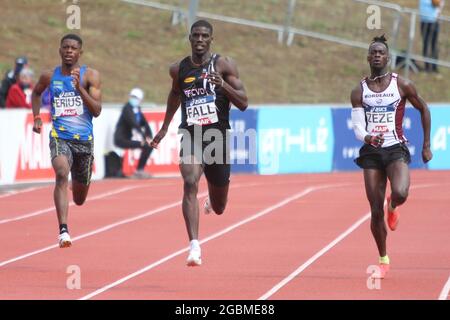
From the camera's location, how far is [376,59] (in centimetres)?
1102

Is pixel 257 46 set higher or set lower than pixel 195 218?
higher

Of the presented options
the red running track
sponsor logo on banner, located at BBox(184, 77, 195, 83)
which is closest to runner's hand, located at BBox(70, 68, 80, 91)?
sponsor logo on banner, located at BBox(184, 77, 195, 83)

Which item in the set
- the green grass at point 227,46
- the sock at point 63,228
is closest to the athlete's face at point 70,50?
the sock at point 63,228

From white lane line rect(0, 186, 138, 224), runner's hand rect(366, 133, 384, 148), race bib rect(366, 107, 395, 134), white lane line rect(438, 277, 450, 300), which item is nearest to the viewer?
white lane line rect(438, 277, 450, 300)

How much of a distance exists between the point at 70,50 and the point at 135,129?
35.1 feet

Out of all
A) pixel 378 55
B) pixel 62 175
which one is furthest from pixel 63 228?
pixel 378 55

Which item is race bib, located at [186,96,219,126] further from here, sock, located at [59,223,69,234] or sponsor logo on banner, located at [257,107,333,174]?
sponsor logo on banner, located at [257,107,333,174]

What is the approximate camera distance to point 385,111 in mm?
11234

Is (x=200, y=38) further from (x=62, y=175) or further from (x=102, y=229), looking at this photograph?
(x=102, y=229)

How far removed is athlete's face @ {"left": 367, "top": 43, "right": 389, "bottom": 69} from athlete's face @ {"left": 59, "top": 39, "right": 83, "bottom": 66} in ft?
9.79

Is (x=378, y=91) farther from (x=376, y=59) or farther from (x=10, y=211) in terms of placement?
(x=10, y=211)

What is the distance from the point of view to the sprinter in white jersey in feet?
36.6
